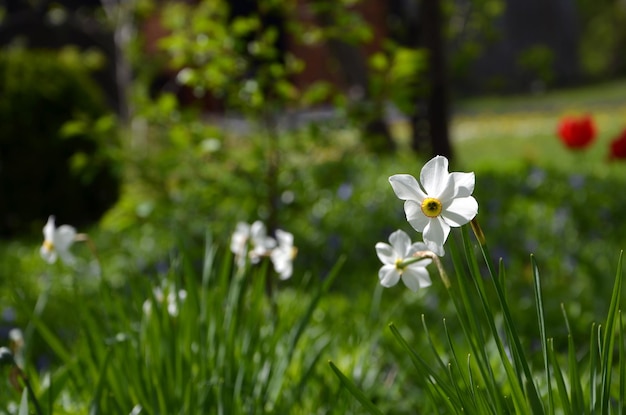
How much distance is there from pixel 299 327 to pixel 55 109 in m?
5.32

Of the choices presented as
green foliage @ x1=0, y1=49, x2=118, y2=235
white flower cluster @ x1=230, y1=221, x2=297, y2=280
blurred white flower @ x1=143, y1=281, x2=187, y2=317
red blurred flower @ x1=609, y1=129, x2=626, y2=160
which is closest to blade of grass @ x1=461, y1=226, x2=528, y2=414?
white flower cluster @ x1=230, y1=221, x2=297, y2=280

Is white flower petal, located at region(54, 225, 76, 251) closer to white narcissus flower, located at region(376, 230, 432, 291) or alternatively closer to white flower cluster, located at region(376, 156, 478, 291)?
white narcissus flower, located at region(376, 230, 432, 291)

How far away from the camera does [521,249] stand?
14.3 feet

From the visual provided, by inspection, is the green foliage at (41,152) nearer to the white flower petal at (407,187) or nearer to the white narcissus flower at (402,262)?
the white narcissus flower at (402,262)

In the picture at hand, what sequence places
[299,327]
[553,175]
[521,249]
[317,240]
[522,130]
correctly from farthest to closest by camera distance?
[522,130] → [553,175] → [317,240] → [521,249] → [299,327]

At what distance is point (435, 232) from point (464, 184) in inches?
2.8

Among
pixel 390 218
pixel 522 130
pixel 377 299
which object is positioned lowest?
pixel 522 130

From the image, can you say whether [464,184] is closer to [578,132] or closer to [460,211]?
[460,211]

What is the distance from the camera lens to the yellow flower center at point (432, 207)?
1095 millimetres

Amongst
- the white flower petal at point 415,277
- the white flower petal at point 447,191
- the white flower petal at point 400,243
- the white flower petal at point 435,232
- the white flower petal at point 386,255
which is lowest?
the white flower petal at point 415,277

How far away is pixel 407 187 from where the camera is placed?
1094 millimetres

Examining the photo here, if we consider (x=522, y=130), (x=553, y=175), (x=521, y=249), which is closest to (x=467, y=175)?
(x=521, y=249)

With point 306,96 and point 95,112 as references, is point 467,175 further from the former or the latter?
point 95,112

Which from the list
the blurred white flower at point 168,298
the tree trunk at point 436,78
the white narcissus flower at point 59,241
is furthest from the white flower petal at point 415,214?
the tree trunk at point 436,78
